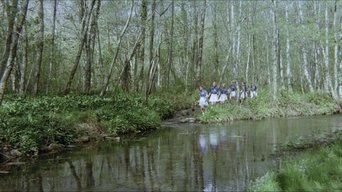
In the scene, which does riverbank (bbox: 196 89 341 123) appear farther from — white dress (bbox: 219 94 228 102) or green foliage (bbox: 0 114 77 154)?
green foliage (bbox: 0 114 77 154)

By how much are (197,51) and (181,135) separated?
2203 centimetres

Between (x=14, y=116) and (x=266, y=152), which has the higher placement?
(x=14, y=116)

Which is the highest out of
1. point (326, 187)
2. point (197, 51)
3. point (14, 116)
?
point (197, 51)

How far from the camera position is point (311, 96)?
29516 mm

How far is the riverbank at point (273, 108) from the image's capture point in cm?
2359

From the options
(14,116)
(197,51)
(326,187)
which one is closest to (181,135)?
(14,116)

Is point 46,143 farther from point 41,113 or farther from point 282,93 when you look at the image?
point 282,93

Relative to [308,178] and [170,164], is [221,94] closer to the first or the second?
[170,164]

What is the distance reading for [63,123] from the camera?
1431cm

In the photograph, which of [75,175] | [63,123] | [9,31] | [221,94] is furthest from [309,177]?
[221,94]

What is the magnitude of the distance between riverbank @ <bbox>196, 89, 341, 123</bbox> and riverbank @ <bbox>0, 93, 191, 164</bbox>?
4810 millimetres

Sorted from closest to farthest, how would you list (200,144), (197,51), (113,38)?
(200,144) < (197,51) < (113,38)

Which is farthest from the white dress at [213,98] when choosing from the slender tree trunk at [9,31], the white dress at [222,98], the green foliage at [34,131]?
the slender tree trunk at [9,31]

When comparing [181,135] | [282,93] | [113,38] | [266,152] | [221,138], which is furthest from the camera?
[113,38]
